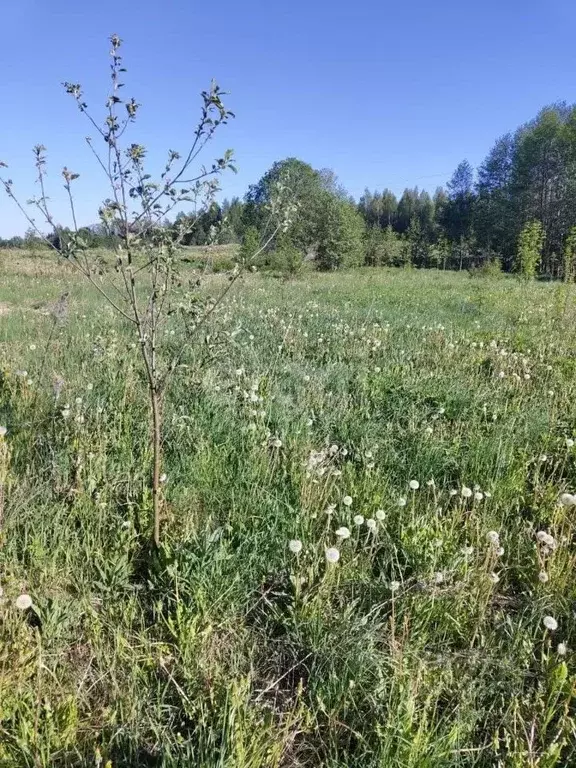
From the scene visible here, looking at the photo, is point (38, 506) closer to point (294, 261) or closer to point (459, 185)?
point (294, 261)

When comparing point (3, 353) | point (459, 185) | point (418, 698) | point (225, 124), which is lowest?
point (418, 698)

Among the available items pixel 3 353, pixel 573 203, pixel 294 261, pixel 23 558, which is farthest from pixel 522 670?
pixel 573 203

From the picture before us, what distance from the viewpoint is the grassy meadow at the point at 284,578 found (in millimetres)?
1691

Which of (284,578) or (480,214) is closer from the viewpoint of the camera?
(284,578)

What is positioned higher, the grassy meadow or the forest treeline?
the forest treeline

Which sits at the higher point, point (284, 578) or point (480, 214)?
point (480, 214)

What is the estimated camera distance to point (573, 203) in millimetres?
48094

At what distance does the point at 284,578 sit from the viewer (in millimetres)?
2412

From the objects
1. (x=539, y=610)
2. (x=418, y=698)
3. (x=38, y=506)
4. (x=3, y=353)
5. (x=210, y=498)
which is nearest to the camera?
(x=418, y=698)

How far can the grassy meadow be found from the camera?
1691mm

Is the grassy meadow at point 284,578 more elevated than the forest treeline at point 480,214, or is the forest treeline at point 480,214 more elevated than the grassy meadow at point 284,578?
the forest treeline at point 480,214

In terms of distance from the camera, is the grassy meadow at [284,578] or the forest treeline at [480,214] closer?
the grassy meadow at [284,578]

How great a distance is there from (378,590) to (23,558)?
5.65ft

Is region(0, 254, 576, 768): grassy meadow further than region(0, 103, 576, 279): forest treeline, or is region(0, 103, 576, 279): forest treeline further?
region(0, 103, 576, 279): forest treeline
